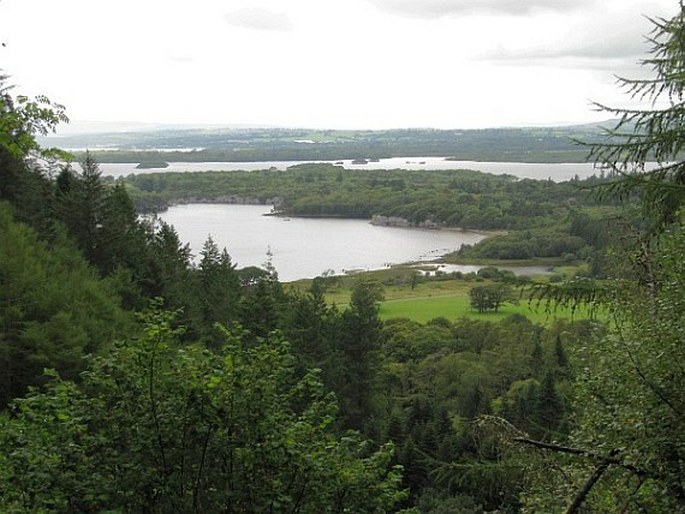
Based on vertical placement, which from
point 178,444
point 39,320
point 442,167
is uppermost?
point 442,167

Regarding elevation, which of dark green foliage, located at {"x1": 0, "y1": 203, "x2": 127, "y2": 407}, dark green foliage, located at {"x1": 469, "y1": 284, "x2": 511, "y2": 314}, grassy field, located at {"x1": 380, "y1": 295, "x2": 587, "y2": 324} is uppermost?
dark green foliage, located at {"x1": 0, "y1": 203, "x2": 127, "y2": 407}

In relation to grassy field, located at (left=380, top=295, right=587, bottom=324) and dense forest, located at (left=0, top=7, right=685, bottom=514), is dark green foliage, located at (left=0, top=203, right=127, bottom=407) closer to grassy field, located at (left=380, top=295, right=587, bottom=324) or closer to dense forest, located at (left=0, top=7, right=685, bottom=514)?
dense forest, located at (left=0, top=7, right=685, bottom=514)

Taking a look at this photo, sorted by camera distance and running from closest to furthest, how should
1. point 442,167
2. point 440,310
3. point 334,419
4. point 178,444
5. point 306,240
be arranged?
1. point 178,444
2. point 334,419
3. point 440,310
4. point 306,240
5. point 442,167

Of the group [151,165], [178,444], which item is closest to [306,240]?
[178,444]

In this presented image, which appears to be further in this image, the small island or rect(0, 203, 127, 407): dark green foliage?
the small island

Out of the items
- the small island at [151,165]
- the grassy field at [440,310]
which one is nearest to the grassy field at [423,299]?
the grassy field at [440,310]

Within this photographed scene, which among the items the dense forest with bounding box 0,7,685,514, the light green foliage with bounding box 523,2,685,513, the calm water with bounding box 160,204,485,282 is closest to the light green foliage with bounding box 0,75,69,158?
the dense forest with bounding box 0,7,685,514

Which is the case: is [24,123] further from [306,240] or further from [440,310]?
[306,240]

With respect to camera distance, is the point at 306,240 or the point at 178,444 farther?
the point at 306,240
